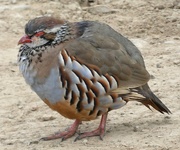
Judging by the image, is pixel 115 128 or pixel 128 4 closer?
pixel 115 128

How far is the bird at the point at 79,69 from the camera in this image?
751cm

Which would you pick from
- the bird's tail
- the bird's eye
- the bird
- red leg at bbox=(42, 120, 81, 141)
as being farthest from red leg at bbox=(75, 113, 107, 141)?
the bird's eye

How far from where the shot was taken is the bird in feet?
24.6

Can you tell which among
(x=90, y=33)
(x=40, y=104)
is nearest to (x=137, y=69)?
(x=90, y=33)

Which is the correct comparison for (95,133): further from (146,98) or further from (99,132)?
(146,98)

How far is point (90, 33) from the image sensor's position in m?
7.82

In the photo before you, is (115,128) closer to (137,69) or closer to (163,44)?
(137,69)

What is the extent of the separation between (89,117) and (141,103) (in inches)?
46.8

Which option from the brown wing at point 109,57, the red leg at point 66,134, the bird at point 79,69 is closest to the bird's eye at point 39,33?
the bird at point 79,69

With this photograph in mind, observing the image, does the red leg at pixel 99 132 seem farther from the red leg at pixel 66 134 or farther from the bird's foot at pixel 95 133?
the red leg at pixel 66 134

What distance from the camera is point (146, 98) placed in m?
7.97

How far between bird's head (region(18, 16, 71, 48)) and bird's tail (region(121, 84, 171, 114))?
35.0 inches

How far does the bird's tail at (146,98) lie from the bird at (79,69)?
0.4 inches

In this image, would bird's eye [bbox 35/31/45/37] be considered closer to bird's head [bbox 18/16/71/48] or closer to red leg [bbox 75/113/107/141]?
bird's head [bbox 18/16/71/48]
